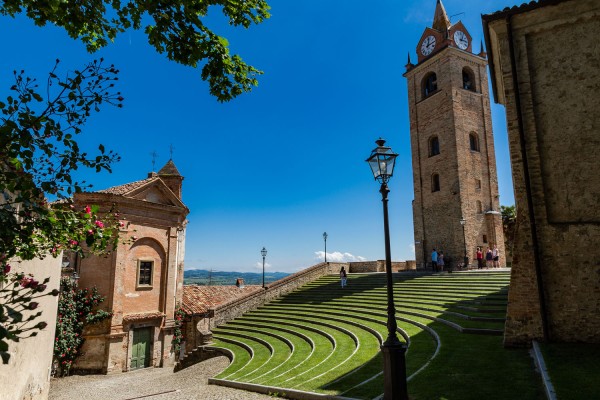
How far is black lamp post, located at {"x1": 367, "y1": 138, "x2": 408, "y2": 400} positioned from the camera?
21.0 ft

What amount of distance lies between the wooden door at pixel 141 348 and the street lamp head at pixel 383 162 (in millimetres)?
17488

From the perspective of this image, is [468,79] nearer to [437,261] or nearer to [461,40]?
[461,40]

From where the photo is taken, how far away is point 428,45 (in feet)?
113

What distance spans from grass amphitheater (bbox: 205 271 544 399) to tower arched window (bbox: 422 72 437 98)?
17.5 meters

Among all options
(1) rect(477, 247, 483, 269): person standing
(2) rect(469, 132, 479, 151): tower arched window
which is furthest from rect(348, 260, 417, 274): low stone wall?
(2) rect(469, 132, 479, 151): tower arched window

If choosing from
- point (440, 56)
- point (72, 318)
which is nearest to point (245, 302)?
point (72, 318)

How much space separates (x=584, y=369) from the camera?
7008 millimetres

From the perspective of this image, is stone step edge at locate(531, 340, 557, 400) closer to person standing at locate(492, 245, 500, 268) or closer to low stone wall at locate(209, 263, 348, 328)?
low stone wall at locate(209, 263, 348, 328)

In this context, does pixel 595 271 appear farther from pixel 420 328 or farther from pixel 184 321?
pixel 184 321

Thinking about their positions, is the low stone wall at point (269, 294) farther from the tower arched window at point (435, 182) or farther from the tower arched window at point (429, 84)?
the tower arched window at point (429, 84)

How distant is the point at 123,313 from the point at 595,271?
1959 cm

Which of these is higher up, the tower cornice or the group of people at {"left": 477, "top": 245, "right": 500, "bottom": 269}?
the tower cornice

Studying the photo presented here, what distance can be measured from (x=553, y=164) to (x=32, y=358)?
43.7 feet

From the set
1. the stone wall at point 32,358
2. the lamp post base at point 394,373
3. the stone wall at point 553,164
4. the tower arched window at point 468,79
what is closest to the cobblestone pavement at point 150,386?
the stone wall at point 32,358
